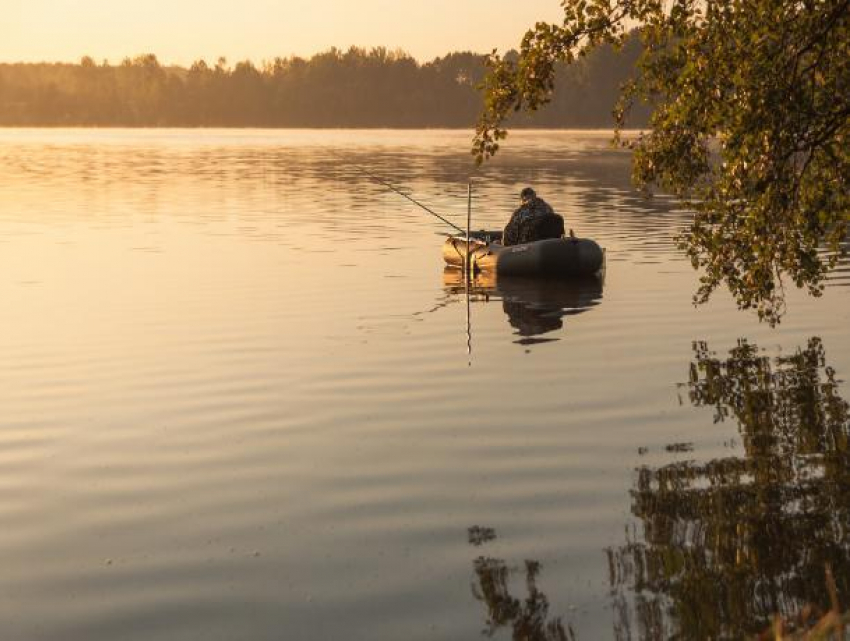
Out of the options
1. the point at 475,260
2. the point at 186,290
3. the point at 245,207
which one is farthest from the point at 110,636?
the point at 245,207

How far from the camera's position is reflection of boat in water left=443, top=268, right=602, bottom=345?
23875 mm

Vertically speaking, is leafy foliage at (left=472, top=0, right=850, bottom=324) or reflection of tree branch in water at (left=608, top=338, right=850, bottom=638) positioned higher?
leafy foliage at (left=472, top=0, right=850, bottom=324)

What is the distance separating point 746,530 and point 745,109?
3545mm

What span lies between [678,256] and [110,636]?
27.8 m

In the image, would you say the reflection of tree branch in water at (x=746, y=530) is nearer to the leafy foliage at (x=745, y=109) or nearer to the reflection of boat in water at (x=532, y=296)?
the leafy foliage at (x=745, y=109)

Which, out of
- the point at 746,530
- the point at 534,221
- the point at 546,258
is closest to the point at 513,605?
the point at 746,530

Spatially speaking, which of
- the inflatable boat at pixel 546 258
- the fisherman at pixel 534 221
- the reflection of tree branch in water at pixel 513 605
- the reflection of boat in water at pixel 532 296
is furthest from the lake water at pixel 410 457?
the fisherman at pixel 534 221

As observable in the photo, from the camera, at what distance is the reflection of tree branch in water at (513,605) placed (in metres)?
8.74

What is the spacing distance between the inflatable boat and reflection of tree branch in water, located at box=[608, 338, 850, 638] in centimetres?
1306

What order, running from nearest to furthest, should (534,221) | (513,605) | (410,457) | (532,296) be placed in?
1. (513,605)
2. (410,457)
3. (532,296)
4. (534,221)

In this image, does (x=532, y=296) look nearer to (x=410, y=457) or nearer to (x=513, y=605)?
(x=410, y=457)

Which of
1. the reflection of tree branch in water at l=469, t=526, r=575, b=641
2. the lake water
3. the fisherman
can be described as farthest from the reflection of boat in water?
the reflection of tree branch in water at l=469, t=526, r=575, b=641

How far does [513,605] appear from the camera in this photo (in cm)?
918

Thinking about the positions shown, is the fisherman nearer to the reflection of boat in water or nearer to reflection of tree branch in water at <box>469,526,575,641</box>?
the reflection of boat in water
